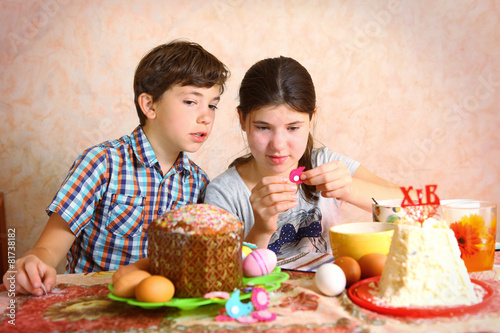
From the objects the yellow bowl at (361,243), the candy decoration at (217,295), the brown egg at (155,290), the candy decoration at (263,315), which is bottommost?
the candy decoration at (263,315)

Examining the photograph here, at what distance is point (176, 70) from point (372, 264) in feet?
2.89

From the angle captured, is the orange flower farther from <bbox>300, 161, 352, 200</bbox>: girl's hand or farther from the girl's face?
the girl's face

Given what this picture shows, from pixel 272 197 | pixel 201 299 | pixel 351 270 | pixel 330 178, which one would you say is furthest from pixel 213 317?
pixel 330 178

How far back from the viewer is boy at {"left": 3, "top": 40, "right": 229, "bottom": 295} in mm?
1438

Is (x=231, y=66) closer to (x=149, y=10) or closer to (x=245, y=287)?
(x=149, y=10)

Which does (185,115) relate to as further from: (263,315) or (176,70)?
(263,315)

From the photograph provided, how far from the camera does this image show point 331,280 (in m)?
0.79

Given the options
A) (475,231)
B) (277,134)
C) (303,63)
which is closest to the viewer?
(475,231)

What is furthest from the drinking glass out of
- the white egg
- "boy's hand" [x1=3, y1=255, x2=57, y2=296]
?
"boy's hand" [x1=3, y1=255, x2=57, y2=296]

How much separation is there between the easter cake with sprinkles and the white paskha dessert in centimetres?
24

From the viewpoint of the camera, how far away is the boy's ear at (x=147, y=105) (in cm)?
153

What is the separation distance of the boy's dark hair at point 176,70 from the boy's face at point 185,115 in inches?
0.9

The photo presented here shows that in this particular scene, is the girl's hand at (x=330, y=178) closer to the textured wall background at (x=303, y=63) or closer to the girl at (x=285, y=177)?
the girl at (x=285, y=177)

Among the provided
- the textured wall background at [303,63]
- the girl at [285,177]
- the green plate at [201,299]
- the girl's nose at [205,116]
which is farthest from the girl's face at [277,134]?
the textured wall background at [303,63]
